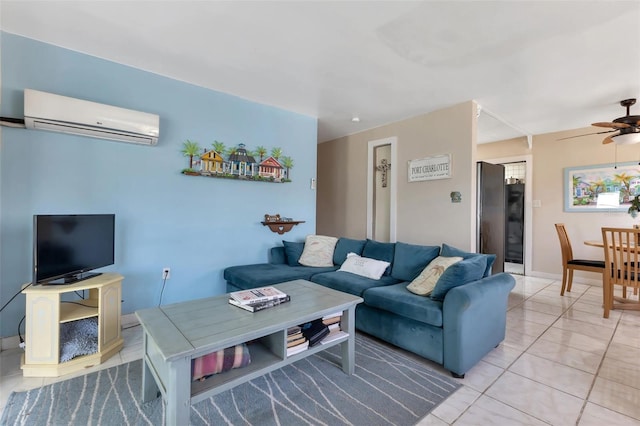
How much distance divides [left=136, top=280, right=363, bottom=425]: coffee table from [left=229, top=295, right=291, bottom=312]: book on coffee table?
0.03 m

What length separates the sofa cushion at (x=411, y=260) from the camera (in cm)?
280

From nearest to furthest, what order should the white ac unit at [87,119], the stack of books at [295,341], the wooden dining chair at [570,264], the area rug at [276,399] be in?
the area rug at [276,399] → the stack of books at [295,341] → the white ac unit at [87,119] → the wooden dining chair at [570,264]

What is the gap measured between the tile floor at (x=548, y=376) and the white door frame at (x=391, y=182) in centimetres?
181

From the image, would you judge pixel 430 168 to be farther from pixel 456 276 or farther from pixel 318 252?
pixel 456 276

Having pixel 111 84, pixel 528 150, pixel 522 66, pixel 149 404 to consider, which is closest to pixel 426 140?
pixel 522 66

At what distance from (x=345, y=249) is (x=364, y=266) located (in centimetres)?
53

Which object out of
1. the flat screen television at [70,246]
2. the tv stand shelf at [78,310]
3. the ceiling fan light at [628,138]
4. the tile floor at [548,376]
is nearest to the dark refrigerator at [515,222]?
the ceiling fan light at [628,138]

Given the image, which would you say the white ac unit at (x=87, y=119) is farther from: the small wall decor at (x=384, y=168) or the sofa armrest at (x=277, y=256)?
the small wall decor at (x=384, y=168)

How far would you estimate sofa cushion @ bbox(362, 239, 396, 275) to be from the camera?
311 cm

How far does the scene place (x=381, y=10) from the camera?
1873 millimetres

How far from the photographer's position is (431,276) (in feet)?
7.73

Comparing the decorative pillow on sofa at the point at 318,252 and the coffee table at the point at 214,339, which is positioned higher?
the decorative pillow on sofa at the point at 318,252

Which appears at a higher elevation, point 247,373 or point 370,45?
point 370,45

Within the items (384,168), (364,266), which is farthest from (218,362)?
(384,168)
